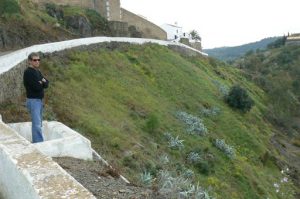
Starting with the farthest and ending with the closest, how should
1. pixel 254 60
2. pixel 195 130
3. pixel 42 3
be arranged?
pixel 254 60 → pixel 42 3 → pixel 195 130

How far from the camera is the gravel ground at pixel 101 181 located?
511 centimetres

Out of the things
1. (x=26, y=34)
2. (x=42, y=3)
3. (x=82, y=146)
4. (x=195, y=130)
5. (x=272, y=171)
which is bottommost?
(x=272, y=171)

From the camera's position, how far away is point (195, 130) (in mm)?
18625

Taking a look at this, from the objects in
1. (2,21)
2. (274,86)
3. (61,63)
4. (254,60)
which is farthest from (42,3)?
(254,60)

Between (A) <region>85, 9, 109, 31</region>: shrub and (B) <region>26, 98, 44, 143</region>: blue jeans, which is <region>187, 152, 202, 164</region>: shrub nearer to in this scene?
(B) <region>26, 98, 44, 143</region>: blue jeans

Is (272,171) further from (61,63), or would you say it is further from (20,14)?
(20,14)

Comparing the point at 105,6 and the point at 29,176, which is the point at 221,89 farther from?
the point at 29,176

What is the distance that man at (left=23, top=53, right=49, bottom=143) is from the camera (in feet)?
22.9

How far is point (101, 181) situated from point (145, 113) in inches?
460

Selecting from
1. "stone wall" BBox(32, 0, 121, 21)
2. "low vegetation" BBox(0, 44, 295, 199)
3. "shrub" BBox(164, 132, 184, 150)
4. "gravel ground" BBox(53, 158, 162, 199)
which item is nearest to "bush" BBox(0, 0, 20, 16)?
"low vegetation" BBox(0, 44, 295, 199)

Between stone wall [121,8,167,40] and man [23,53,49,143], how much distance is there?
34147mm

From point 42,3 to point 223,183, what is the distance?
21663 millimetres

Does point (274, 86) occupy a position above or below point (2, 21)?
below

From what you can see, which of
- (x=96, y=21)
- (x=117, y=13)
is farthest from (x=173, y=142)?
(x=117, y=13)
